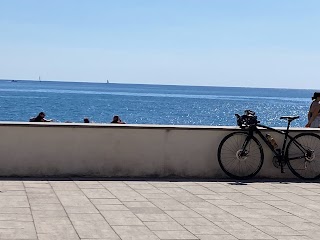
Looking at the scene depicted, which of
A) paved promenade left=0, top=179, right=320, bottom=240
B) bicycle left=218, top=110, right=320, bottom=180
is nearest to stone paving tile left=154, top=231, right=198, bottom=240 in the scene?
paved promenade left=0, top=179, right=320, bottom=240

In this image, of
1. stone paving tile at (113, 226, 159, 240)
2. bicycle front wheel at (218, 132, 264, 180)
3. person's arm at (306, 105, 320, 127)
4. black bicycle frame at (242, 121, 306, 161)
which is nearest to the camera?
stone paving tile at (113, 226, 159, 240)

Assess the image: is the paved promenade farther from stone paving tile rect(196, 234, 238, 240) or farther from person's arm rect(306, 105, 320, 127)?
person's arm rect(306, 105, 320, 127)

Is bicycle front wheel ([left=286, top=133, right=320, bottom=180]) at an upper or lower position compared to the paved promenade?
upper

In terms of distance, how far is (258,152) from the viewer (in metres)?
10.6

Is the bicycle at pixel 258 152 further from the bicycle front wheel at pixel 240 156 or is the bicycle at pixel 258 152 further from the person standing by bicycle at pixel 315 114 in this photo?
the person standing by bicycle at pixel 315 114

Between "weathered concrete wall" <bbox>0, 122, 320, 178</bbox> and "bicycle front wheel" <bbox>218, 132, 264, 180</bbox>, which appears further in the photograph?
"bicycle front wheel" <bbox>218, 132, 264, 180</bbox>

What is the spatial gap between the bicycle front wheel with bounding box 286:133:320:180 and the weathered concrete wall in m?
0.44

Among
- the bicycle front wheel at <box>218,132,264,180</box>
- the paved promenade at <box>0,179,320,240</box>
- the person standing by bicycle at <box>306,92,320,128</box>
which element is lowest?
the paved promenade at <box>0,179,320,240</box>

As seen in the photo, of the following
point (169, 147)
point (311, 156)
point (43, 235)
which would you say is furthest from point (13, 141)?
point (311, 156)

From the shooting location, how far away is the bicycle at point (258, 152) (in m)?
10.5

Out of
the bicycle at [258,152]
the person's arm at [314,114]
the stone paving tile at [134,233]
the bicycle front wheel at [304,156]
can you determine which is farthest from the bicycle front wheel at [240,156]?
the stone paving tile at [134,233]

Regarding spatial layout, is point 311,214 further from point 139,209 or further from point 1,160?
point 1,160

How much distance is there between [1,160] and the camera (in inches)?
382

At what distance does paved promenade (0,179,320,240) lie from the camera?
650 centimetres
